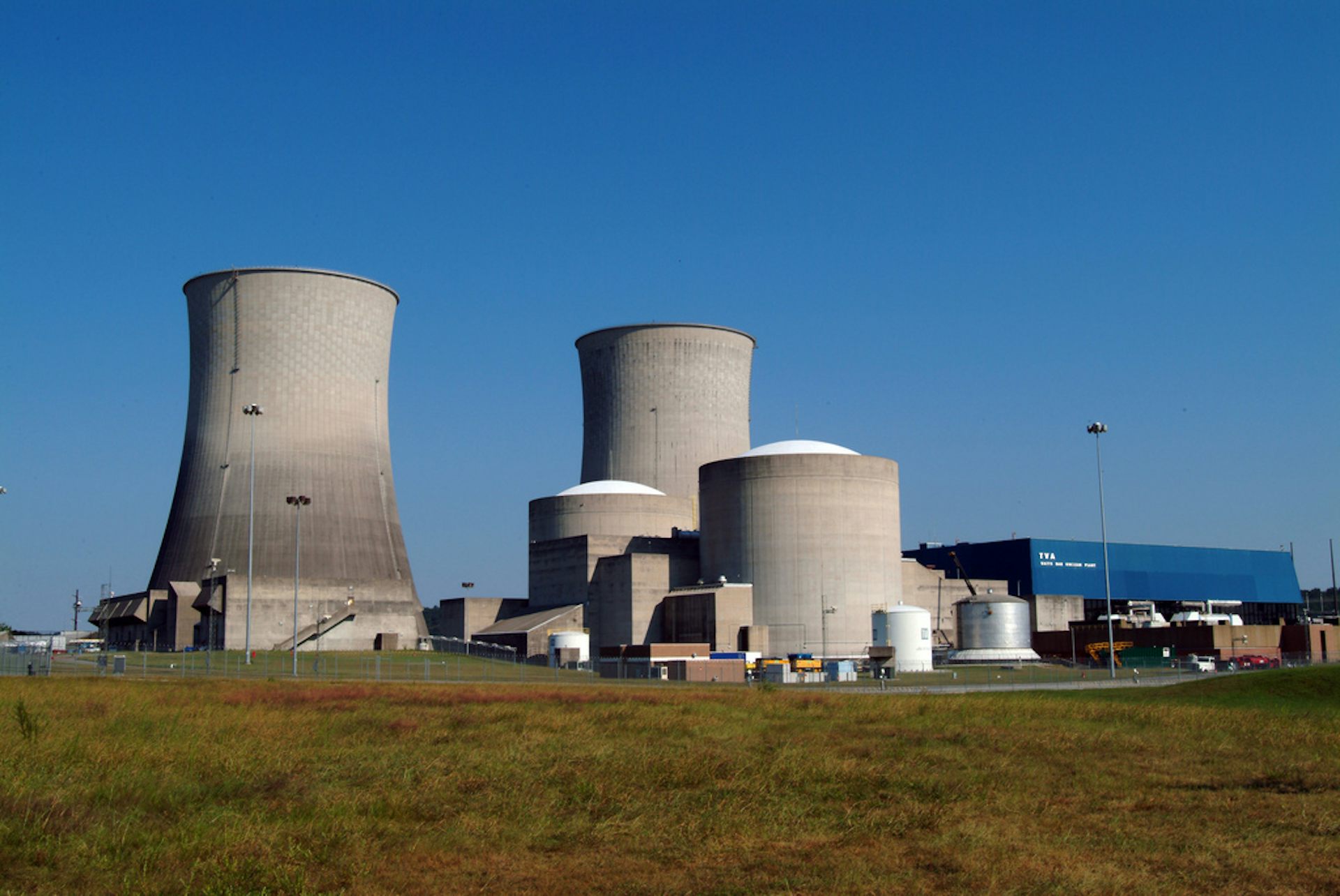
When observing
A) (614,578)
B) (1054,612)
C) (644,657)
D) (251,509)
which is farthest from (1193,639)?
(251,509)

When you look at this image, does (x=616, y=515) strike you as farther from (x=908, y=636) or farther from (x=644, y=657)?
(x=908, y=636)

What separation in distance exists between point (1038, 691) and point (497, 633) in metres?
43.2

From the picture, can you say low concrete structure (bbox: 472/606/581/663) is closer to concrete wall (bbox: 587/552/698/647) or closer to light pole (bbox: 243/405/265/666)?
concrete wall (bbox: 587/552/698/647)

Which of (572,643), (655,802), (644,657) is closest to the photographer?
(655,802)

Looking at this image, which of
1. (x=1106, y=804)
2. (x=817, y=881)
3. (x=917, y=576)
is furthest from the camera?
(x=917, y=576)

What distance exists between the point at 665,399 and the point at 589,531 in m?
10.3

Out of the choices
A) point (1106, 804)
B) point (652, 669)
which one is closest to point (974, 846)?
point (1106, 804)

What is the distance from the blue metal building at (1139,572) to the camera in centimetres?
10962

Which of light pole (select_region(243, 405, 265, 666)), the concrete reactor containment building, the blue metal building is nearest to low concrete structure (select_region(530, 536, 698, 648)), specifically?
the concrete reactor containment building

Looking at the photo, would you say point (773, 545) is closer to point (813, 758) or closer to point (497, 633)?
point (497, 633)

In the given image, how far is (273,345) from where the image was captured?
2463 inches

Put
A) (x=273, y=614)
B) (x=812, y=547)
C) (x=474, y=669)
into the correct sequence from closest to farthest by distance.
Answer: (x=474, y=669)
(x=273, y=614)
(x=812, y=547)

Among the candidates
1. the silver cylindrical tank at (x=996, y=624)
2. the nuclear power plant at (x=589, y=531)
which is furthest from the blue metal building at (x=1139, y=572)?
the silver cylindrical tank at (x=996, y=624)

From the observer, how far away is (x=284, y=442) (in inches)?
2482
